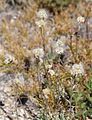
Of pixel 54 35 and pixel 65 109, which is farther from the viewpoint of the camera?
pixel 54 35

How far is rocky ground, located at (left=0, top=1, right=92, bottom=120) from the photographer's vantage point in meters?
6.01

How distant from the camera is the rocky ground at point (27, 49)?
6008mm

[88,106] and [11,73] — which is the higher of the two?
[11,73]

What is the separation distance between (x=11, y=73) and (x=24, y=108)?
87 centimetres

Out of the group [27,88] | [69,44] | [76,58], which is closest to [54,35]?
[69,44]

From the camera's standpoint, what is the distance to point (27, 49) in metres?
7.31

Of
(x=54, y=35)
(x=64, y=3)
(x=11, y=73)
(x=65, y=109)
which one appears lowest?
(x=65, y=109)

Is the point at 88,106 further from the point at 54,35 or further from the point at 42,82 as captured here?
the point at 54,35

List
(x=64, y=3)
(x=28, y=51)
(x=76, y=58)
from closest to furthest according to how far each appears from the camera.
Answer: (x=76, y=58), (x=28, y=51), (x=64, y=3)

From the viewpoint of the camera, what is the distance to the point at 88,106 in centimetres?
581

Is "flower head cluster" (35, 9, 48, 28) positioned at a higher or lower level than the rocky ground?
higher

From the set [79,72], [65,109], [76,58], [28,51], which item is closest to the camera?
[79,72]

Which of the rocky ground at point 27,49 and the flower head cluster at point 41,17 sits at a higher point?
the flower head cluster at point 41,17

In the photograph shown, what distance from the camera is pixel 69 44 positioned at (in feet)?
23.7
